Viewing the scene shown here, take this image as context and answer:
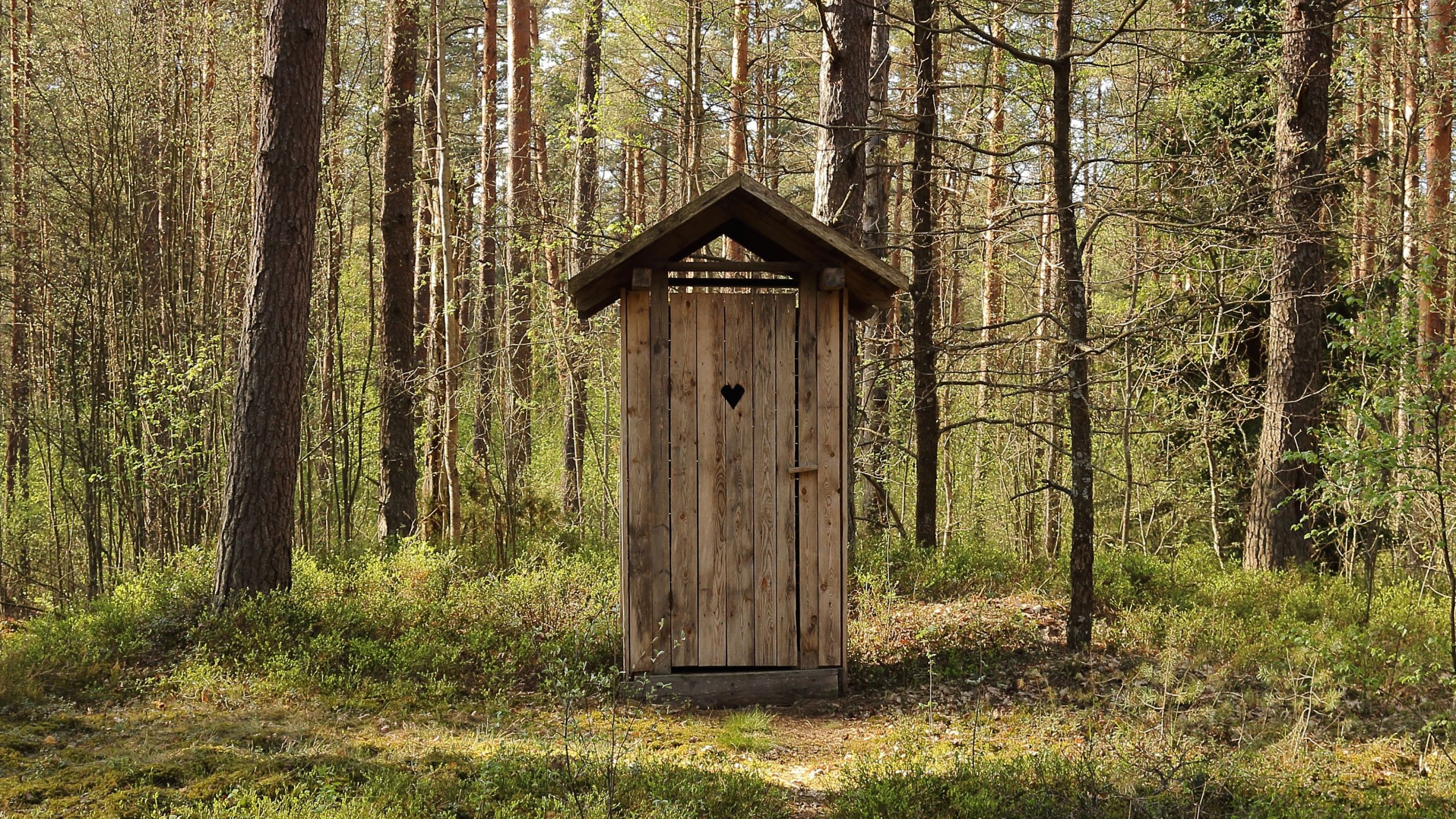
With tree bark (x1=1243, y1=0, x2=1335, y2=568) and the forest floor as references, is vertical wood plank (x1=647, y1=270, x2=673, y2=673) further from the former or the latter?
tree bark (x1=1243, y1=0, x2=1335, y2=568)

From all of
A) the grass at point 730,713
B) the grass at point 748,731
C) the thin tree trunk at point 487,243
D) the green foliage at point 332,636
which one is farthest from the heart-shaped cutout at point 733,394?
the thin tree trunk at point 487,243

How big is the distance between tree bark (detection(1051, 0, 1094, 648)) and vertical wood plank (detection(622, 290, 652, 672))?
2967 millimetres

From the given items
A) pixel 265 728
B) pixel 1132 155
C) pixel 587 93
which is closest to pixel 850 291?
pixel 265 728

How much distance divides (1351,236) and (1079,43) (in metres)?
6.61

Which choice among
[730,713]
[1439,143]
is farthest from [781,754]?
[1439,143]

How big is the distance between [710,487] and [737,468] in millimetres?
224

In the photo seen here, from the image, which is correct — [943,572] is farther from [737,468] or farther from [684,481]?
[684,481]

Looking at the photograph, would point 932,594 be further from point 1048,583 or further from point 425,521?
point 425,521

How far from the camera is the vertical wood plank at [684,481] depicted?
666 centimetres

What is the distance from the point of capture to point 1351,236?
8.27 metres

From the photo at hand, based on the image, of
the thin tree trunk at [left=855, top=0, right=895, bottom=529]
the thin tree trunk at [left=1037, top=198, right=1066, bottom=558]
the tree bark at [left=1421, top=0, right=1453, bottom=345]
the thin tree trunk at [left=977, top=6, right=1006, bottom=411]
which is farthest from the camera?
the thin tree trunk at [left=1037, top=198, right=1066, bottom=558]

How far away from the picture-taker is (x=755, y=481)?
6.73m

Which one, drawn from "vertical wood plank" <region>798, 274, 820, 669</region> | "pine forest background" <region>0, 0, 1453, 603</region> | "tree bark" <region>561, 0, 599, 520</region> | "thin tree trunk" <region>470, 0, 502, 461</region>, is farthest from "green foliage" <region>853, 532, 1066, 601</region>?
"thin tree trunk" <region>470, 0, 502, 461</region>

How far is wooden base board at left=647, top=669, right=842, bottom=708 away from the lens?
21.6 ft
